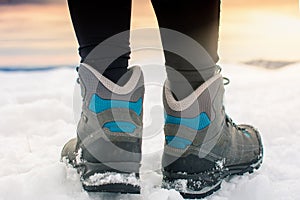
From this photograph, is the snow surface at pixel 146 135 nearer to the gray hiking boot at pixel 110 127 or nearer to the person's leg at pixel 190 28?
the gray hiking boot at pixel 110 127

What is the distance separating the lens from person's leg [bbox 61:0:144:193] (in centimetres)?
83

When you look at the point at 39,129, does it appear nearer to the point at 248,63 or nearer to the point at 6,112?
the point at 6,112

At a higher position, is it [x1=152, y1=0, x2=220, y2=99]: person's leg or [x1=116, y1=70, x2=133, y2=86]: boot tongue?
[x1=152, y1=0, x2=220, y2=99]: person's leg

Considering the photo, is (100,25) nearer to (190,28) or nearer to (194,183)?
(190,28)

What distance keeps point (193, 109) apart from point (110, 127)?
16 centimetres

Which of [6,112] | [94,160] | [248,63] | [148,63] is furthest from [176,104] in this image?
[248,63]

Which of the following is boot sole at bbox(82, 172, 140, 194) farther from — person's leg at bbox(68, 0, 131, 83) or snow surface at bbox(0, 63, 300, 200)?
person's leg at bbox(68, 0, 131, 83)

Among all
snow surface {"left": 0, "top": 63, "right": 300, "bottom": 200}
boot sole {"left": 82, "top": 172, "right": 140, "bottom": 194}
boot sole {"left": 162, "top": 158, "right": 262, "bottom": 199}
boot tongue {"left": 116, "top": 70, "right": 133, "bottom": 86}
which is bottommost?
snow surface {"left": 0, "top": 63, "right": 300, "bottom": 200}

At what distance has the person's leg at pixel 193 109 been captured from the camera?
2.73ft

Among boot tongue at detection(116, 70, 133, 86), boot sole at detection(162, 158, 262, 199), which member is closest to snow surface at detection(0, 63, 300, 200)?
boot sole at detection(162, 158, 262, 199)

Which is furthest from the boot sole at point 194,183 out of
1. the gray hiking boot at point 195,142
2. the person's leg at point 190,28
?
the person's leg at point 190,28

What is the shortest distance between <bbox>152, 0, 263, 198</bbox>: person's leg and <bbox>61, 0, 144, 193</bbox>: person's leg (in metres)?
0.07

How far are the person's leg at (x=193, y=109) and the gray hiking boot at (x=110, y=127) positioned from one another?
0.22ft

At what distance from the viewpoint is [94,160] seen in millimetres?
846
